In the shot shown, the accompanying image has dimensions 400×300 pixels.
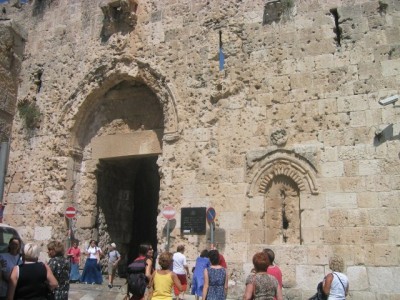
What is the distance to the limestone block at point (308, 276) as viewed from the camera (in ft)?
Answer: 26.9

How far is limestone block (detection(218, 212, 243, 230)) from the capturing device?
9086 millimetres

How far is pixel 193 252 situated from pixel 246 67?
4.22m

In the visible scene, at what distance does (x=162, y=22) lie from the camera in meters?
11.1

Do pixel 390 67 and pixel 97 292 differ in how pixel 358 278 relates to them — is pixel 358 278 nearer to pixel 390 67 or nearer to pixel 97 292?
pixel 390 67

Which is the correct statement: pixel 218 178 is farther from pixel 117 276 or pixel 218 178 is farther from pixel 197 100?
pixel 117 276

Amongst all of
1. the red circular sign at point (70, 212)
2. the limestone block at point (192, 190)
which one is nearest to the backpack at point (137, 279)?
the limestone block at point (192, 190)

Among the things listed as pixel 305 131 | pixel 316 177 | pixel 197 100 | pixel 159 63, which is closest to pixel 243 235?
pixel 316 177

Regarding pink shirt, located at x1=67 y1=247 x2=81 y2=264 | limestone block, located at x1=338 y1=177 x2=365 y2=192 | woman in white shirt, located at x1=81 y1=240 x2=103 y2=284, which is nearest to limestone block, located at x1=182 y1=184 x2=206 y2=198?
woman in white shirt, located at x1=81 y1=240 x2=103 y2=284

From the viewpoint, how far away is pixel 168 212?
9680 millimetres

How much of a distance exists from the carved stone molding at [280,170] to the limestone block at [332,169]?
0.67 ft

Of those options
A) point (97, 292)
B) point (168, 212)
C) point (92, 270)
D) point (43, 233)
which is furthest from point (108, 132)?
point (97, 292)

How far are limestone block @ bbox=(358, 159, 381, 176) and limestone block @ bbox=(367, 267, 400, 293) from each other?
173 centimetres

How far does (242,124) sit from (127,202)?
521cm

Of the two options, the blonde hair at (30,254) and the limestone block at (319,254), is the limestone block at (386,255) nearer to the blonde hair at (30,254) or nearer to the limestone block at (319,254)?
the limestone block at (319,254)
